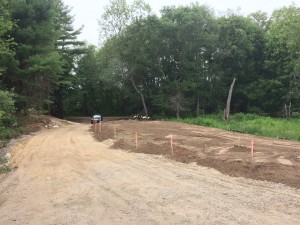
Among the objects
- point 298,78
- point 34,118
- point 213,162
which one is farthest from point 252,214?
point 298,78

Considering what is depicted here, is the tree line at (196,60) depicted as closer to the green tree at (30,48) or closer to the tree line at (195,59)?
the tree line at (195,59)

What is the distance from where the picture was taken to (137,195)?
33.5ft

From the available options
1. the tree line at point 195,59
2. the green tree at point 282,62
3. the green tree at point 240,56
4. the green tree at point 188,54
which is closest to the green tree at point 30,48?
the tree line at point 195,59

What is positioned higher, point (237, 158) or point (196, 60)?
point (196, 60)

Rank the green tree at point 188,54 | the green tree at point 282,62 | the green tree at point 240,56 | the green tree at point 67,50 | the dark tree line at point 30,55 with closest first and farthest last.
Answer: the dark tree line at point 30,55 → the green tree at point 282,62 → the green tree at point 188,54 → the green tree at point 240,56 → the green tree at point 67,50

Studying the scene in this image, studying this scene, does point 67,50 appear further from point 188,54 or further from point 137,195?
point 137,195

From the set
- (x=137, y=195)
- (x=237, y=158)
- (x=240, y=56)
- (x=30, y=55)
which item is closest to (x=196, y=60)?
(x=240, y=56)

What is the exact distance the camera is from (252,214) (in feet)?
26.5

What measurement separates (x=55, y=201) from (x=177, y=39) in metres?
43.0

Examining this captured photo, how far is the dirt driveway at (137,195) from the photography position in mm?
8148

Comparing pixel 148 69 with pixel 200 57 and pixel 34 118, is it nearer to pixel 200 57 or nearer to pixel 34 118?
pixel 200 57

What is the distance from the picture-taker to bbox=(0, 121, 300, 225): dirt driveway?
8.15 meters

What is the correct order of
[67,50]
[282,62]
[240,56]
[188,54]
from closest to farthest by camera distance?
[282,62]
[188,54]
[240,56]
[67,50]

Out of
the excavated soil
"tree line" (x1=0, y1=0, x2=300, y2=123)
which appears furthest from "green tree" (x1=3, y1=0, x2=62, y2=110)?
the excavated soil
